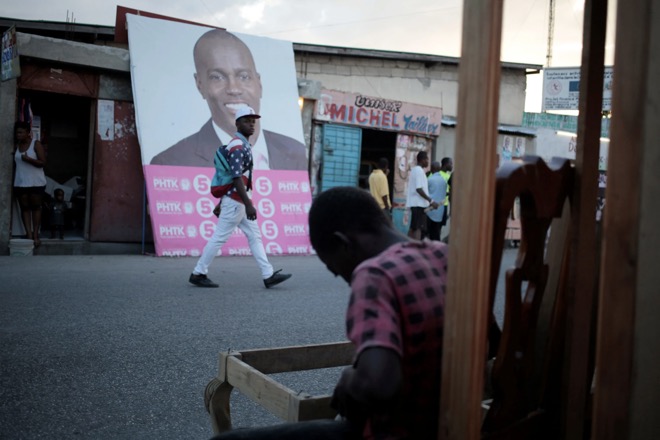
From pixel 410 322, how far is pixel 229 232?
20.1ft

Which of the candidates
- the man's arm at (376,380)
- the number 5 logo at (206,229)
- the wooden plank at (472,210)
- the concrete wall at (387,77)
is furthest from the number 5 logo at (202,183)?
the wooden plank at (472,210)

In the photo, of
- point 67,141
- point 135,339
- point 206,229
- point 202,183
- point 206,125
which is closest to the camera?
point 135,339

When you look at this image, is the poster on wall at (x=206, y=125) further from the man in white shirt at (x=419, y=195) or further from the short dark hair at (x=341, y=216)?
the short dark hair at (x=341, y=216)

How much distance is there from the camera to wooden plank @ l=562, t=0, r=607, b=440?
1684 mm

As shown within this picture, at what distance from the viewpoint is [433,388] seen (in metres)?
1.56

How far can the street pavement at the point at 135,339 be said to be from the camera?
3365mm

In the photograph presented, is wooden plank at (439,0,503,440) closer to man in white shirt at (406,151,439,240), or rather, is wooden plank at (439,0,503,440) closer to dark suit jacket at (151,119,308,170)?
dark suit jacket at (151,119,308,170)

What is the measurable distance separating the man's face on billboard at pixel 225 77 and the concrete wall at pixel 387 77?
6739 mm

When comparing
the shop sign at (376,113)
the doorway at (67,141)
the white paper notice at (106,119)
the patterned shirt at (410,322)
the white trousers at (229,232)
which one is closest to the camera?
the patterned shirt at (410,322)

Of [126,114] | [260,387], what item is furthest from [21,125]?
[260,387]

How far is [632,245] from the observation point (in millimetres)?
1226

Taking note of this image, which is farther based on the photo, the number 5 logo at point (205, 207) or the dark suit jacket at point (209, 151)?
the dark suit jacket at point (209, 151)

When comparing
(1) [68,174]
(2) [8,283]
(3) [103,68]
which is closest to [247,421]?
(2) [8,283]

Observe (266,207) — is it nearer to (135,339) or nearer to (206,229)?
(206,229)
